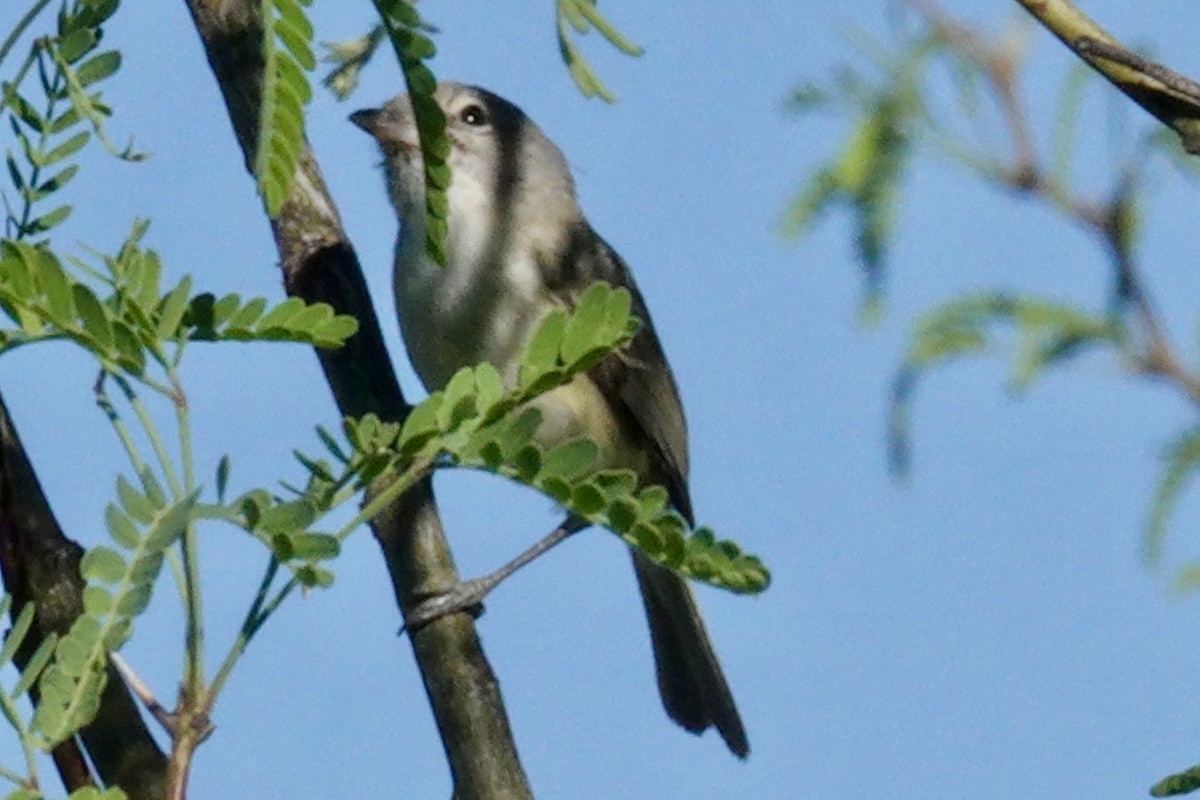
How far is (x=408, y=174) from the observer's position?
462 centimetres

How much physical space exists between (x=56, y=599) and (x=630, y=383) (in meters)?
3.10

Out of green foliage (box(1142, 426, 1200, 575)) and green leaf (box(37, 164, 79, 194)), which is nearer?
green leaf (box(37, 164, 79, 194))

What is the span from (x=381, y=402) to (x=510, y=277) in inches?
96.1

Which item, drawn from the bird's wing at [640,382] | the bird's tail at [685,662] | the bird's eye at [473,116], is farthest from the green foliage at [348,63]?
the bird's tail at [685,662]

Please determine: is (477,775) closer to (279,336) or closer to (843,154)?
(279,336)

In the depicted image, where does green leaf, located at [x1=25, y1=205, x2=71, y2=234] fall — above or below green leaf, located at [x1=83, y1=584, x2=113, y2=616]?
above

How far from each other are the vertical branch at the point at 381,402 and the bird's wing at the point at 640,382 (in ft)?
7.08

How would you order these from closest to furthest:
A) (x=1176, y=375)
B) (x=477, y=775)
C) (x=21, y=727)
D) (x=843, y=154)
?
(x=21, y=727), (x=477, y=775), (x=1176, y=375), (x=843, y=154)

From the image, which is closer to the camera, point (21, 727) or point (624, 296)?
point (21, 727)

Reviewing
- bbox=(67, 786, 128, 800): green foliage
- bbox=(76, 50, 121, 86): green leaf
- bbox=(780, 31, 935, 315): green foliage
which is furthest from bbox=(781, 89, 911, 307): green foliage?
bbox=(67, 786, 128, 800): green foliage

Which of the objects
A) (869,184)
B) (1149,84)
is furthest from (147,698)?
(869,184)

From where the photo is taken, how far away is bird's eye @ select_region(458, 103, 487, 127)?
486 cm

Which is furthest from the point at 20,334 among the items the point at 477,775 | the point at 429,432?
the point at 477,775

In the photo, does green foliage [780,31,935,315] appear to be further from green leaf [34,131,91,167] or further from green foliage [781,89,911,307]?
green leaf [34,131,91,167]
